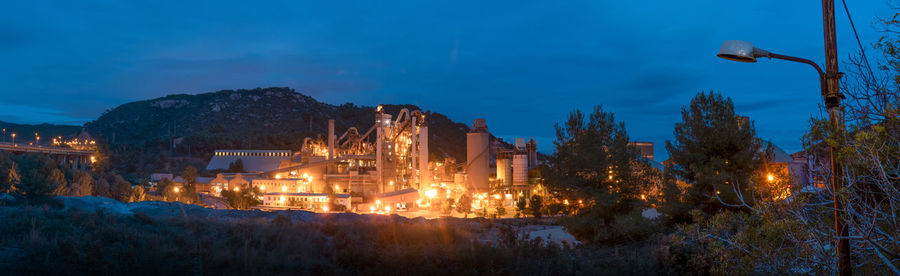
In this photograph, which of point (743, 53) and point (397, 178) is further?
point (397, 178)

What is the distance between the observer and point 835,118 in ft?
15.4

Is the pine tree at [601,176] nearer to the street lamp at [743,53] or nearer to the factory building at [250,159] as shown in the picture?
the street lamp at [743,53]

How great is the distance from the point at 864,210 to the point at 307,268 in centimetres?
815

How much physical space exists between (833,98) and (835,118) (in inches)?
8.5

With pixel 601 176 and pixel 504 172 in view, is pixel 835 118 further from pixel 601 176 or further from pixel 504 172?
pixel 504 172

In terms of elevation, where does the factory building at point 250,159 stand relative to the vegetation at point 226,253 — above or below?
above

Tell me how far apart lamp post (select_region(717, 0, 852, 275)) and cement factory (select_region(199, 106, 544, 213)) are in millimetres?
32644

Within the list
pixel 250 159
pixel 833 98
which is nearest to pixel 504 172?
pixel 250 159

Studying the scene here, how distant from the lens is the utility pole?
463 centimetres

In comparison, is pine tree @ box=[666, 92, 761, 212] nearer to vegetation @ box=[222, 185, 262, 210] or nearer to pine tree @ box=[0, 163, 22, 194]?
pine tree @ box=[0, 163, 22, 194]

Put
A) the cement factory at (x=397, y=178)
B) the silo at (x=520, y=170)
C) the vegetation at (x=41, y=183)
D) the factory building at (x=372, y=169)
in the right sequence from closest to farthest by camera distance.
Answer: the vegetation at (x=41, y=183)
the cement factory at (x=397, y=178)
the silo at (x=520, y=170)
the factory building at (x=372, y=169)

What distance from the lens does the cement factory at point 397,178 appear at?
127 ft

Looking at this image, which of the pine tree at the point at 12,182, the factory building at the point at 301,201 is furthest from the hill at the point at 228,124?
the pine tree at the point at 12,182

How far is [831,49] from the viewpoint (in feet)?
15.8
